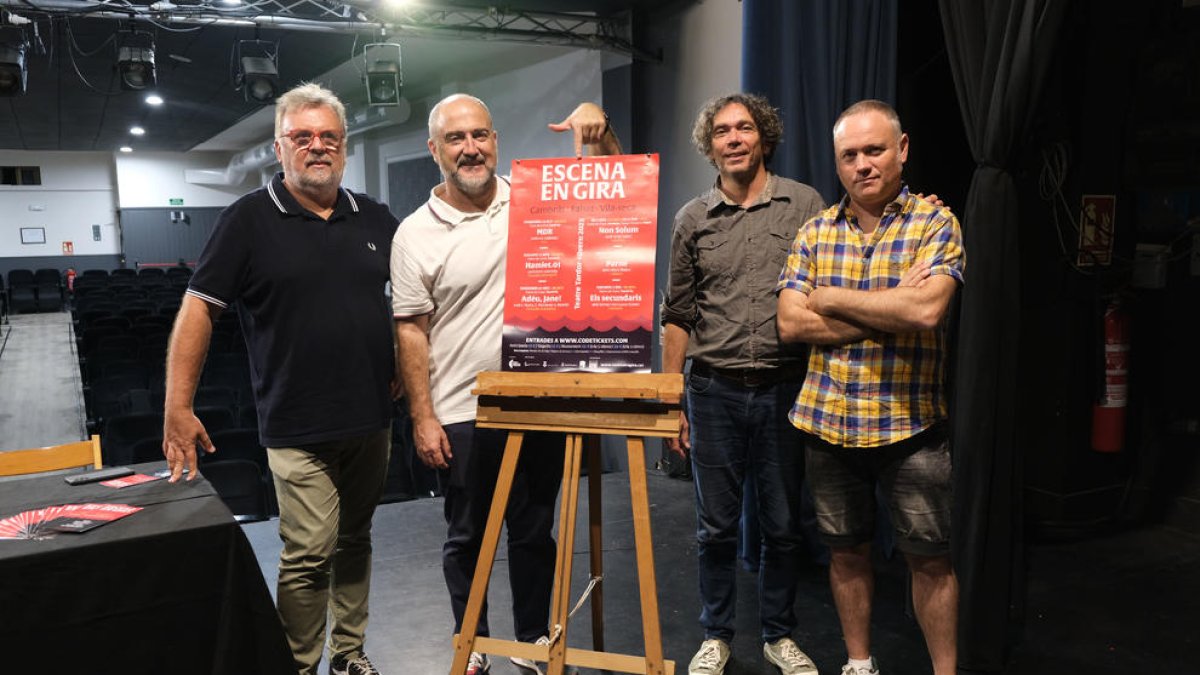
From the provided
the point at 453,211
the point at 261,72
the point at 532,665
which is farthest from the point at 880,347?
the point at 261,72

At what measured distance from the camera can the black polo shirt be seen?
90.5 inches

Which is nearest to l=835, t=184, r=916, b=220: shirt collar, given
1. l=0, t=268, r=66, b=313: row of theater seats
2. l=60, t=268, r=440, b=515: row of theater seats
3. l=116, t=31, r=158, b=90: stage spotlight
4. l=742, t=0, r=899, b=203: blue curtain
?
l=742, t=0, r=899, b=203: blue curtain

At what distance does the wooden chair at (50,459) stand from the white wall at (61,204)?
68.5ft

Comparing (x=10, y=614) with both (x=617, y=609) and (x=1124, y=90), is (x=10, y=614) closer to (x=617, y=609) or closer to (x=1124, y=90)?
(x=617, y=609)

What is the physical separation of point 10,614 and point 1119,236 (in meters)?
4.44

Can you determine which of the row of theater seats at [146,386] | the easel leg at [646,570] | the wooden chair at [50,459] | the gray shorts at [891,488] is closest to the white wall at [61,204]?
the row of theater seats at [146,386]

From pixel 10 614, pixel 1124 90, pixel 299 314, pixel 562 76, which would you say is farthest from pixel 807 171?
pixel 562 76

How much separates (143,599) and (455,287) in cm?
104

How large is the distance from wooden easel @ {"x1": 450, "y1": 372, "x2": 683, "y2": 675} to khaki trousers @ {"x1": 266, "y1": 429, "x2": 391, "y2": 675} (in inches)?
18.9

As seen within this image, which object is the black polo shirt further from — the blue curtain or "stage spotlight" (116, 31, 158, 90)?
"stage spotlight" (116, 31, 158, 90)

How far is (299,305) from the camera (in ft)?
7.60

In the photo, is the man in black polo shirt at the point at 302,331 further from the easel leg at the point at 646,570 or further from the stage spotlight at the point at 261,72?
the stage spotlight at the point at 261,72

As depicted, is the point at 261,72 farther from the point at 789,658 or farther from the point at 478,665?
the point at 789,658

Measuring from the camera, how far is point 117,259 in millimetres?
20984
